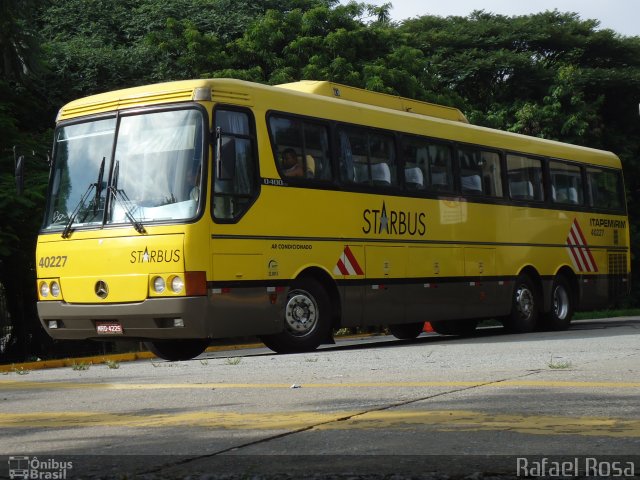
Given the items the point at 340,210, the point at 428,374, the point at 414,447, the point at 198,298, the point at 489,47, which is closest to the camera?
the point at 414,447

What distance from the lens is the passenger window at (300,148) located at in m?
14.3

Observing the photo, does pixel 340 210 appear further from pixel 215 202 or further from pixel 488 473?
pixel 488 473

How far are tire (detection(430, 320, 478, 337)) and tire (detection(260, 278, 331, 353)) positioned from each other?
19.5 feet

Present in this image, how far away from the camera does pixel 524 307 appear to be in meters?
19.5

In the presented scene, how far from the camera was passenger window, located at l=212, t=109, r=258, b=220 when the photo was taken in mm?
13320

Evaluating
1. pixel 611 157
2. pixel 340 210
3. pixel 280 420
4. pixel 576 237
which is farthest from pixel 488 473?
pixel 611 157

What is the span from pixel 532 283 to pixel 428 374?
10.5 m

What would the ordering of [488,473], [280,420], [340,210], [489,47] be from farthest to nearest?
[489,47], [340,210], [280,420], [488,473]

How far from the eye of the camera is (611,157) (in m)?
23.3

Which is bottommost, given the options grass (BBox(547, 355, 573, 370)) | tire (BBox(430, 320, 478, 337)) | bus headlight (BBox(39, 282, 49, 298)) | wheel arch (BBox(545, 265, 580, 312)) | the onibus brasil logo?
the onibus brasil logo

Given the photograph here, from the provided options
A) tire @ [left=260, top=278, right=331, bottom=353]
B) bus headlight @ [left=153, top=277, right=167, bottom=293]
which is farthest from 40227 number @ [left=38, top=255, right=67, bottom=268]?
tire @ [left=260, top=278, right=331, bottom=353]

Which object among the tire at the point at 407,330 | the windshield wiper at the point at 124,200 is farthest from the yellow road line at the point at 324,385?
the tire at the point at 407,330

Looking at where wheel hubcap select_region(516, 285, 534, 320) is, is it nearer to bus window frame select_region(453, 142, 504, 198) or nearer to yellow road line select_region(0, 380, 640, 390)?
bus window frame select_region(453, 142, 504, 198)

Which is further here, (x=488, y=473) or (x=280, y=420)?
(x=280, y=420)
